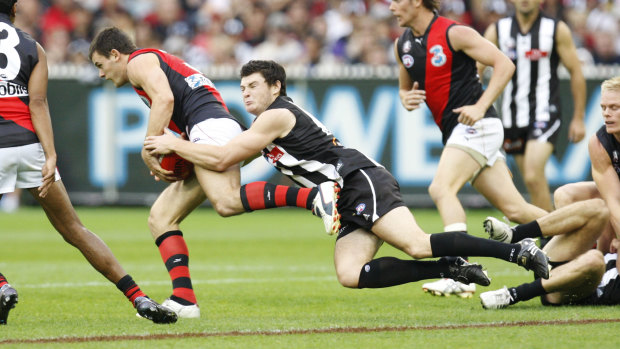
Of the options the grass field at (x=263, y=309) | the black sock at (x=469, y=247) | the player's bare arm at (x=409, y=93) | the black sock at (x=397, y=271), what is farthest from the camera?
the player's bare arm at (x=409, y=93)

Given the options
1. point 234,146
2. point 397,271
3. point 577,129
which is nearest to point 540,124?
point 577,129

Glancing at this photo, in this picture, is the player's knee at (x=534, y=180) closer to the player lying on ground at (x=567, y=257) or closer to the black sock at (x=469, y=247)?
the player lying on ground at (x=567, y=257)

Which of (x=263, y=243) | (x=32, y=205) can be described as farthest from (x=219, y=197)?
(x=32, y=205)

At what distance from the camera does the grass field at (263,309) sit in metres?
5.43

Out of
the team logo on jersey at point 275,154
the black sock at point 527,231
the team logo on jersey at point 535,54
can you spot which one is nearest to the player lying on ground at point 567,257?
the black sock at point 527,231

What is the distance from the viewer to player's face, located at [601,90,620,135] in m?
6.44

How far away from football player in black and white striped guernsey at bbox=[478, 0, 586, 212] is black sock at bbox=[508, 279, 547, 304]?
2904 millimetres

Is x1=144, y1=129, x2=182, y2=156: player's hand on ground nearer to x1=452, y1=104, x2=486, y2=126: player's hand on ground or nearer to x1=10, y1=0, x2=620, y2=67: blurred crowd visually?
x1=452, y1=104, x2=486, y2=126: player's hand on ground

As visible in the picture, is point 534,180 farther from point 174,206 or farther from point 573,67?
point 174,206

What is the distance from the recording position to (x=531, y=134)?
9758 mm

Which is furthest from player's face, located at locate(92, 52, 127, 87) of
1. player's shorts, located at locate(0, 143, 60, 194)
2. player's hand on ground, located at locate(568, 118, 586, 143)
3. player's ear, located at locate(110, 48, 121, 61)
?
player's hand on ground, located at locate(568, 118, 586, 143)

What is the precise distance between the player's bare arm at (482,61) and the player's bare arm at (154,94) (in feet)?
7.53

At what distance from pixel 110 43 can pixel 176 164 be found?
93cm

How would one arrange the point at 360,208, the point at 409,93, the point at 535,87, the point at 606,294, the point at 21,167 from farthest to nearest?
the point at 535,87 → the point at 409,93 → the point at 606,294 → the point at 360,208 → the point at 21,167
